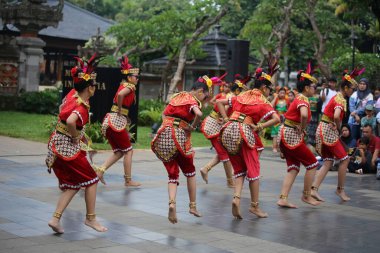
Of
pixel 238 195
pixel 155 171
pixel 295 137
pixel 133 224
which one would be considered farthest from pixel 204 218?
pixel 155 171

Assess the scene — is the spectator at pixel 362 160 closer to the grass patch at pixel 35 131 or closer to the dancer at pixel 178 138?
the grass patch at pixel 35 131

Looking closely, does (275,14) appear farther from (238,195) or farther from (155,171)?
(238,195)

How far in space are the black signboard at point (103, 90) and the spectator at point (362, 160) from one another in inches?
215

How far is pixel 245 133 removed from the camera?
893cm

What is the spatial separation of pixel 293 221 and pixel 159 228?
190 cm

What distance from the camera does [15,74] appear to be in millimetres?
27078

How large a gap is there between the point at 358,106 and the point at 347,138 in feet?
6.62

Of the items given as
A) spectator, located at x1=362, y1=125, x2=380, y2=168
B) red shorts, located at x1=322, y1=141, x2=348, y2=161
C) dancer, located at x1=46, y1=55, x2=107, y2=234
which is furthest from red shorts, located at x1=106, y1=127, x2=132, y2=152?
spectator, located at x1=362, y1=125, x2=380, y2=168

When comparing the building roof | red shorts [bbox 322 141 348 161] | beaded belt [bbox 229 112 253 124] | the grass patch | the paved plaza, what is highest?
the building roof

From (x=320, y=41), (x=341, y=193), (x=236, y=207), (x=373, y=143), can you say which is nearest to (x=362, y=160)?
(x=373, y=143)

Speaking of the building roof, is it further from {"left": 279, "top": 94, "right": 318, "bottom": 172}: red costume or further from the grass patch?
{"left": 279, "top": 94, "right": 318, "bottom": 172}: red costume

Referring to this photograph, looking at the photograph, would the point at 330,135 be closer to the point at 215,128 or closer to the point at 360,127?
the point at 215,128

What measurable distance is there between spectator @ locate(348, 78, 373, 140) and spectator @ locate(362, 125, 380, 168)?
0.99m

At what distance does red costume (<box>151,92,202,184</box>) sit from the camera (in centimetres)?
853
